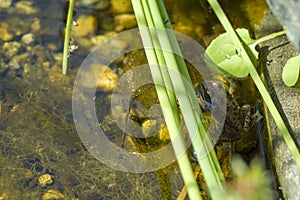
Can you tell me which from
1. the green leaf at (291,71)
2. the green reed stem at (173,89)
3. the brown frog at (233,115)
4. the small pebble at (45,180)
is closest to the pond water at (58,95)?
the small pebble at (45,180)

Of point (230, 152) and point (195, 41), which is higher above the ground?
point (195, 41)

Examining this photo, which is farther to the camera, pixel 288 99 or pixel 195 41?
pixel 195 41

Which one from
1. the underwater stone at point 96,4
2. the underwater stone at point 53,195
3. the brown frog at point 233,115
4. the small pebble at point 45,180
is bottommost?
the underwater stone at point 53,195

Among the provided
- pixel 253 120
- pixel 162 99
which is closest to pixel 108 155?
pixel 162 99

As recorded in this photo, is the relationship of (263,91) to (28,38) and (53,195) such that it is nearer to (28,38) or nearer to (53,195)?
(53,195)

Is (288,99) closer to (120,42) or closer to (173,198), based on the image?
(173,198)

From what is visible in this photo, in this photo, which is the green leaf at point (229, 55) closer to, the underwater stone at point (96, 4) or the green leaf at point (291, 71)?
the green leaf at point (291, 71)

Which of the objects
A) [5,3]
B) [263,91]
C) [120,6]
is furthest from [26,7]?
[263,91]

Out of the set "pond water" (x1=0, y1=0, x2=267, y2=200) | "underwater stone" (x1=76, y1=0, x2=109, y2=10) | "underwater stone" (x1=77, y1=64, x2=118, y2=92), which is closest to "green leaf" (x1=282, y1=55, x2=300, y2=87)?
"pond water" (x1=0, y1=0, x2=267, y2=200)
